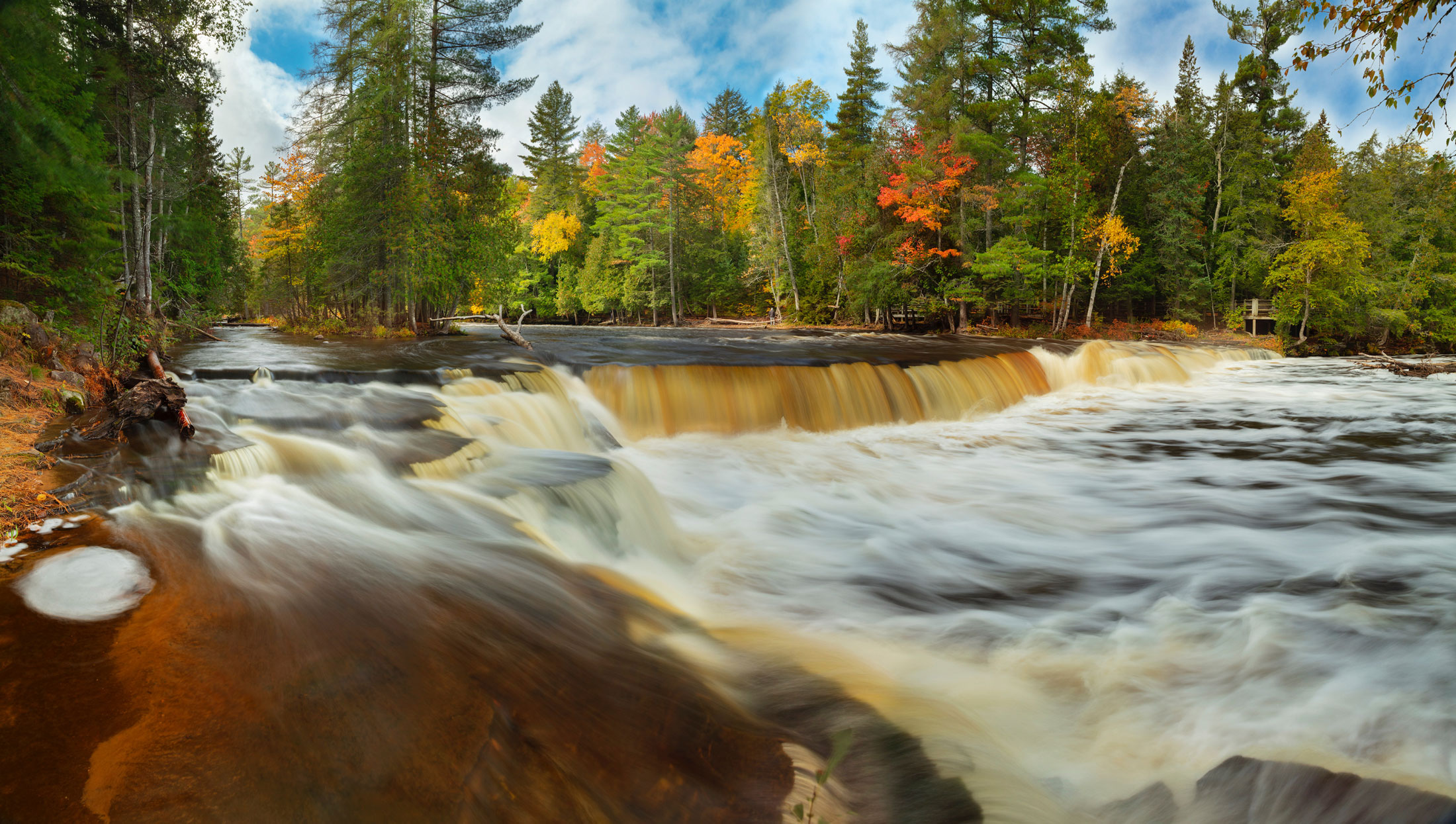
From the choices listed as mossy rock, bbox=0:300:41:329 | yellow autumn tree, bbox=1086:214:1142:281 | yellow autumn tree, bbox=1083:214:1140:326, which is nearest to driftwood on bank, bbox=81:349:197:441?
mossy rock, bbox=0:300:41:329

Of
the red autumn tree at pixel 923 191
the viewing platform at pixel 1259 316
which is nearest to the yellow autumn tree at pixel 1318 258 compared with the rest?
the viewing platform at pixel 1259 316

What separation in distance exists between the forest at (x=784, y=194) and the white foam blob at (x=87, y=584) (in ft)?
21.4

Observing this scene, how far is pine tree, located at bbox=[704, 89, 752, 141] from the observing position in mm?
48875

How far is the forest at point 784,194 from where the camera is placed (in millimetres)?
10883

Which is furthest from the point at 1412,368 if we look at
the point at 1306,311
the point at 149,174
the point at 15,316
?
the point at 149,174

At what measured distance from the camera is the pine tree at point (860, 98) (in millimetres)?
32219

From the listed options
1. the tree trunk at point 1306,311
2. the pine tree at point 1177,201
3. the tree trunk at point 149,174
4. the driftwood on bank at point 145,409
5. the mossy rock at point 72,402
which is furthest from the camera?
the pine tree at point 1177,201

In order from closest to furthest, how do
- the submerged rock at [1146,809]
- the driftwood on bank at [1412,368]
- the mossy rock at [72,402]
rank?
the submerged rock at [1146,809], the mossy rock at [72,402], the driftwood on bank at [1412,368]

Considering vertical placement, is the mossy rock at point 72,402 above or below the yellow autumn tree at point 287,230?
below

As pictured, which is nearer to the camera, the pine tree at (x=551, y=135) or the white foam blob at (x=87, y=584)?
the white foam blob at (x=87, y=584)

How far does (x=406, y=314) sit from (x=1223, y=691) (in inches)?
842

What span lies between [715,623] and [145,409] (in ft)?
17.2

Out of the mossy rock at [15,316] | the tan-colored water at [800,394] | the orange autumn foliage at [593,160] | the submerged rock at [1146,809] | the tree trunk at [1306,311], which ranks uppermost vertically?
the orange autumn foliage at [593,160]

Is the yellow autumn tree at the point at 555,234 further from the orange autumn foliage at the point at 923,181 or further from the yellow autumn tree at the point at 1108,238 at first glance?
the yellow autumn tree at the point at 1108,238
